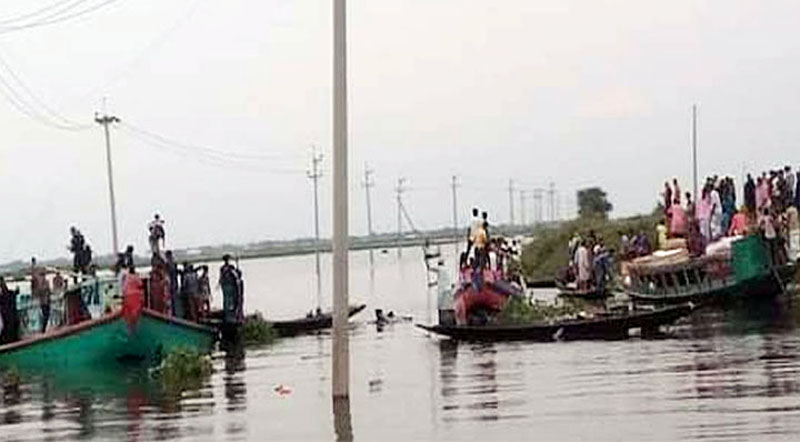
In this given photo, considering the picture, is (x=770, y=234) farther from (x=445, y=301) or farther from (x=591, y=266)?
(x=591, y=266)

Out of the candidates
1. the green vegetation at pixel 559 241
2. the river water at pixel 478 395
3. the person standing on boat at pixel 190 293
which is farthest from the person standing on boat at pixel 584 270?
the person standing on boat at pixel 190 293

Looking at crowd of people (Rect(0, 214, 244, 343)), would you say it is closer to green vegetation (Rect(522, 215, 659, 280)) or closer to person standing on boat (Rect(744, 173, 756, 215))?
person standing on boat (Rect(744, 173, 756, 215))

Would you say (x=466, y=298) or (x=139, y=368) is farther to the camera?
(x=466, y=298)

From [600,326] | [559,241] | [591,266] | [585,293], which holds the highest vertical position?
[559,241]

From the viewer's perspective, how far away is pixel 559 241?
68750mm

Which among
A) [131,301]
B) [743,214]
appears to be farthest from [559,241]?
[131,301]

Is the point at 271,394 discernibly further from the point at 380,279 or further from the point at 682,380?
the point at 380,279

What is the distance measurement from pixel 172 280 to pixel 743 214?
514 inches

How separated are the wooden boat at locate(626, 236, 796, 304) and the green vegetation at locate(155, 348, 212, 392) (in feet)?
38.6

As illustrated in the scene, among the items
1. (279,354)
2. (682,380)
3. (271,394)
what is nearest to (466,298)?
(279,354)

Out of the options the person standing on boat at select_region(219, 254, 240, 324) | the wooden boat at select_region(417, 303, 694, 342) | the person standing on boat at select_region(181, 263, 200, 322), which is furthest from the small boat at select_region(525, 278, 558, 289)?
the wooden boat at select_region(417, 303, 694, 342)

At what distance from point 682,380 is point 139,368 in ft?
40.9

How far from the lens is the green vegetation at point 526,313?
31156 mm

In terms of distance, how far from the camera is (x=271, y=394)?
2345 centimetres
